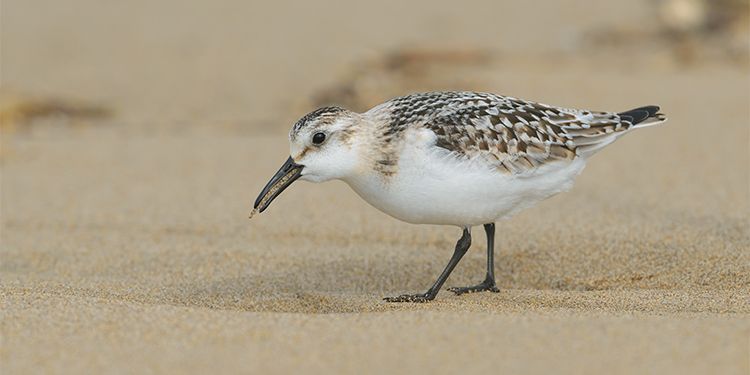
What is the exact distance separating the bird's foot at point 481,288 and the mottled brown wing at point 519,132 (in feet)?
2.16

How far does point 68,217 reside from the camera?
267 inches

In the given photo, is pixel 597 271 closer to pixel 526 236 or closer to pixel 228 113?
pixel 526 236

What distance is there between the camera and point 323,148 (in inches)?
186

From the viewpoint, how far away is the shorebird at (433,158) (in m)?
4.65

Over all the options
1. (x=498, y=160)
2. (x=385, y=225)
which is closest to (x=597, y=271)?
(x=498, y=160)

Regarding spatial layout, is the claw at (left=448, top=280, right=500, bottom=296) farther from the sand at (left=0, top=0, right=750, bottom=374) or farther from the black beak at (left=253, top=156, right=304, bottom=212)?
the black beak at (left=253, top=156, right=304, bottom=212)

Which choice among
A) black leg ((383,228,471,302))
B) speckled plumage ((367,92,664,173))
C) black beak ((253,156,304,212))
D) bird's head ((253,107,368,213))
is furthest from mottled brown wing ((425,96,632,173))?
black beak ((253,156,304,212))

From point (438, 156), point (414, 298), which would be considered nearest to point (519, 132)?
point (438, 156)

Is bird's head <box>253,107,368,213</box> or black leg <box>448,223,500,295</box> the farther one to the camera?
black leg <box>448,223,500,295</box>

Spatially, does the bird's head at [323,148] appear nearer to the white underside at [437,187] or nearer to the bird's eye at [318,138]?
the bird's eye at [318,138]

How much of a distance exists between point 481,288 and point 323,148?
3.56 ft

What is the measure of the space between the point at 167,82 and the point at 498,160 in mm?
7256

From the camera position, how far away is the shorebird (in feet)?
15.3

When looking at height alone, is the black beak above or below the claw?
above
